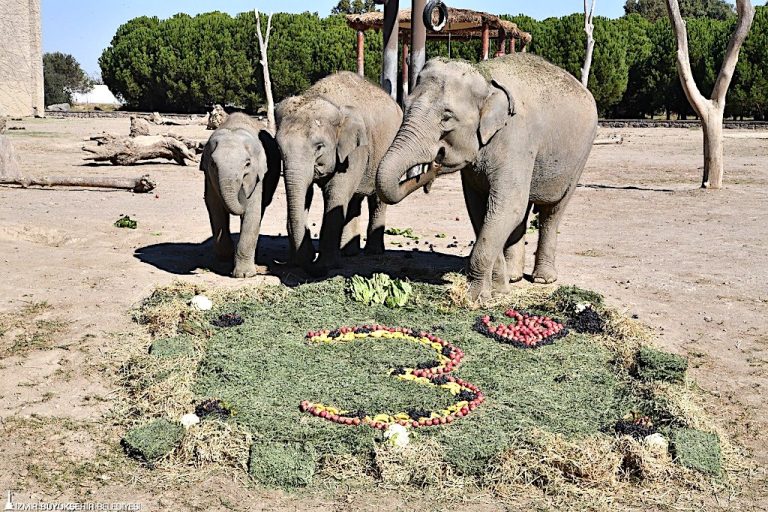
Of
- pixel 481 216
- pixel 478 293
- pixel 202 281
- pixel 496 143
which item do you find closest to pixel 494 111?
pixel 496 143

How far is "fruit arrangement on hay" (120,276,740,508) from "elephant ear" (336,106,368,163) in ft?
5.50

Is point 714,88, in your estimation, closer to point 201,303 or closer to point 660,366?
point 660,366

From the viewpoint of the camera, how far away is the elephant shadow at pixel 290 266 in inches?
375

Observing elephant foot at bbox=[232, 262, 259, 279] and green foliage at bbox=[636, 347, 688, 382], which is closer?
green foliage at bbox=[636, 347, 688, 382]

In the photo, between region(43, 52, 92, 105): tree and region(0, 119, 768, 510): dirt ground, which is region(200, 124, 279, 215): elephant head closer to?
region(0, 119, 768, 510): dirt ground

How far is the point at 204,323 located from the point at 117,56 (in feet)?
162

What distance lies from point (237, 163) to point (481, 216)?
8.38 ft

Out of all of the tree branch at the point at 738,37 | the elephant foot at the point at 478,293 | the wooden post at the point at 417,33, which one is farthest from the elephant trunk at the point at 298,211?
the tree branch at the point at 738,37

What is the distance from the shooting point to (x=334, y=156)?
31.1ft

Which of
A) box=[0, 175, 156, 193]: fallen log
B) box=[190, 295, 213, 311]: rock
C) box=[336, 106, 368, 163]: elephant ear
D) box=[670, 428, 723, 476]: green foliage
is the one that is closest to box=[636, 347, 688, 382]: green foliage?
box=[670, 428, 723, 476]: green foliage

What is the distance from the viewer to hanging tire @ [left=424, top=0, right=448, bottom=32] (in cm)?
1352

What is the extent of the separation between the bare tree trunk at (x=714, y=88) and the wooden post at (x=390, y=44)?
20.3 ft

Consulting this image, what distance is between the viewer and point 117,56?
53.2m

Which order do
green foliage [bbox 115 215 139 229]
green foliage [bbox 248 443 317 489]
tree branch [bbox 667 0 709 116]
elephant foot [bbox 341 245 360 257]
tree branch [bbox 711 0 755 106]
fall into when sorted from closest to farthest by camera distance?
green foliage [bbox 248 443 317 489]
elephant foot [bbox 341 245 360 257]
green foliage [bbox 115 215 139 229]
tree branch [bbox 711 0 755 106]
tree branch [bbox 667 0 709 116]
